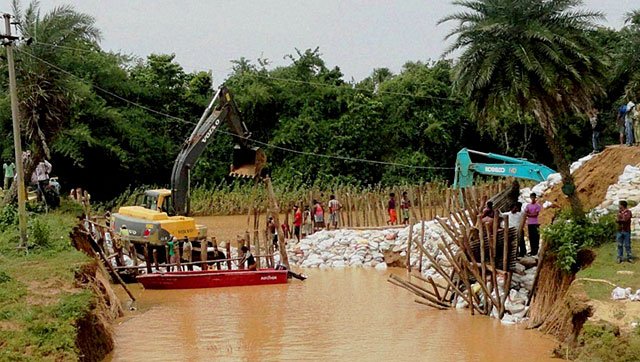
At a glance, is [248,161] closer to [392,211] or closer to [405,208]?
[392,211]

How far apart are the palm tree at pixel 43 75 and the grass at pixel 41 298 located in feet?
14.2

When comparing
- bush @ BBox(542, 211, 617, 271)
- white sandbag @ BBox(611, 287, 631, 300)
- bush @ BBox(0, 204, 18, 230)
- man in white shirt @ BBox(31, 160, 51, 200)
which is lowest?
white sandbag @ BBox(611, 287, 631, 300)

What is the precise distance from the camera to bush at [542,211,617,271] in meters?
14.4

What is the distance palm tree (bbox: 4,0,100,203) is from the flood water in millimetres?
5541

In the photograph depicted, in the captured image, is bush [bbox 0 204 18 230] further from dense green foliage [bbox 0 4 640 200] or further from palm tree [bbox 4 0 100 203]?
dense green foliage [bbox 0 4 640 200]

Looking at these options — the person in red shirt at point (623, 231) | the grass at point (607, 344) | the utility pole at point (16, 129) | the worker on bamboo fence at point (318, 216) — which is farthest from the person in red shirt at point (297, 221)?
the grass at point (607, 344)

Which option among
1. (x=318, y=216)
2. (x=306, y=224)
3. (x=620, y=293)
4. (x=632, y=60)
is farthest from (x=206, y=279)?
(x=632, y=60)

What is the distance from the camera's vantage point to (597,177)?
21297mm

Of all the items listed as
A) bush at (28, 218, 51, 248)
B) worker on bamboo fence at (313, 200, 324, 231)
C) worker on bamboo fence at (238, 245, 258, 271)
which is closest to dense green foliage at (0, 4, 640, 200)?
worker on bamboo fence at (313, 200, 324, 231)

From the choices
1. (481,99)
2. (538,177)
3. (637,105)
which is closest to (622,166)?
(637,105)

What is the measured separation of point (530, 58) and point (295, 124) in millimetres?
24279

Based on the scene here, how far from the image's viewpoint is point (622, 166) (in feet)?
67.9

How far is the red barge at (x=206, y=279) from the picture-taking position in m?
19.4

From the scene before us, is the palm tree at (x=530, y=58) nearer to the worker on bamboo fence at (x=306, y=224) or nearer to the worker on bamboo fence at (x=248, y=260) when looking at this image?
the worker on bamboo fence at (x=248, y=260)
